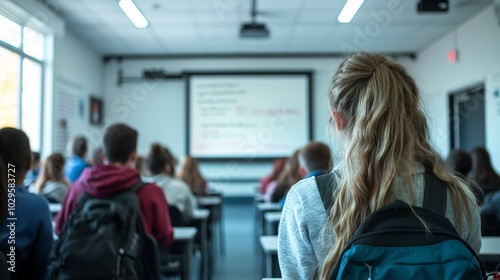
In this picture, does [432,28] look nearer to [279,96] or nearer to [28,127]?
[279,96]

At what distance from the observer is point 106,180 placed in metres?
2.01

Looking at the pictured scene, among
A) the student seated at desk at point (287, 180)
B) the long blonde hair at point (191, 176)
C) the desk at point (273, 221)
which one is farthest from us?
the long blonde hair at point (191, 176)

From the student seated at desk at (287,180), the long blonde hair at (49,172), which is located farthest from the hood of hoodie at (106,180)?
the student seated at desk at (287,180)

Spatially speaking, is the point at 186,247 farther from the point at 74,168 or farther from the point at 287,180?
the point at 74,168

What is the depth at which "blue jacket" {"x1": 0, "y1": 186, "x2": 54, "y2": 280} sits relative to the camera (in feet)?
5.25

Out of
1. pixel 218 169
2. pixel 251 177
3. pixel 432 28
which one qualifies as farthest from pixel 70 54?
pixel 432 28

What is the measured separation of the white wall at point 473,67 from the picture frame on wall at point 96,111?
206 inches

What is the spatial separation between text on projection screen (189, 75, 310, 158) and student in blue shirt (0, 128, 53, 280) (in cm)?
659

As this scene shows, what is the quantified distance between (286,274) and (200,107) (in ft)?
24.5

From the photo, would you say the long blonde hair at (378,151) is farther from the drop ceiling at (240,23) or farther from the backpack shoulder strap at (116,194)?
the drop ceiling at (240,23)

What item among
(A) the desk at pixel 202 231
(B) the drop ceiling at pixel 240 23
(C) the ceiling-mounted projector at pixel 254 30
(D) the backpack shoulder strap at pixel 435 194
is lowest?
(A) the desk at pixel 202 231

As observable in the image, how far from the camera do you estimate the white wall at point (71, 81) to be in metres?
6.11

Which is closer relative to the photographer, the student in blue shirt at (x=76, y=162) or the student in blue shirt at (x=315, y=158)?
the student in blue shirt at (x=315, y=158)

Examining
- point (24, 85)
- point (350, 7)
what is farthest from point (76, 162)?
point (350, 7)
